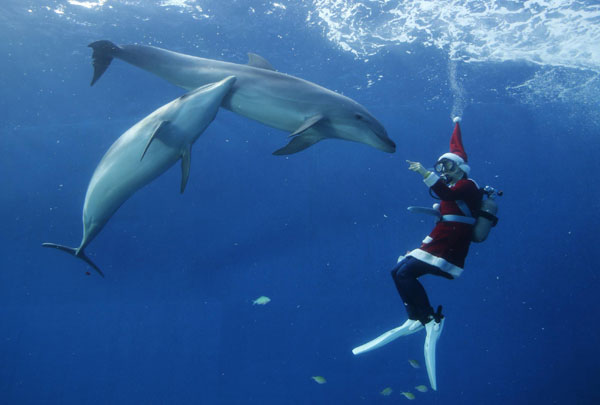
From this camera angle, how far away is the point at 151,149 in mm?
4859

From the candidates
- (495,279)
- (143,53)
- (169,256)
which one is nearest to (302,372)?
(169,256)

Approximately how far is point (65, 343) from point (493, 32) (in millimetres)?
21141

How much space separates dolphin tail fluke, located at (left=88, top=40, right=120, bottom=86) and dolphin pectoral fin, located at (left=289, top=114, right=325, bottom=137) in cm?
275

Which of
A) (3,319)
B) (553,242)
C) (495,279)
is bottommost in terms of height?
(3,319)

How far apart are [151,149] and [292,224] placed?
42.2 feet

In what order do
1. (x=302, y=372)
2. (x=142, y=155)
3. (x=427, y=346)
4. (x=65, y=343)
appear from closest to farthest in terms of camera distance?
(x=142, y=155) < (x=427, y=346) < (x=302, y=372) < (x=65, y=343)

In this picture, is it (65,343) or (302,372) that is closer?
(302,372)

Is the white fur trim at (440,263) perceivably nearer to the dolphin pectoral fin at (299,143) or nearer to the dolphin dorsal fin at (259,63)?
the dolphin pectoral fin at (299,143)

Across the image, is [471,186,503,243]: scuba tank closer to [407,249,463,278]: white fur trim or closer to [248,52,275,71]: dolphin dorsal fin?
[407,249,463,278]: white fur trim

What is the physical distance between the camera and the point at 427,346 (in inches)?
222

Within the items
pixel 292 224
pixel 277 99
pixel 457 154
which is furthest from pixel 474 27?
pixel 277 99

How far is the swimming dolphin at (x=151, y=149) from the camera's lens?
4578 millimetres

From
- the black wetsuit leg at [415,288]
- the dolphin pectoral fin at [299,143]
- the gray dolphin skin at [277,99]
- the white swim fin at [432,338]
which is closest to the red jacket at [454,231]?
the black wetsuit leg at [415,288]

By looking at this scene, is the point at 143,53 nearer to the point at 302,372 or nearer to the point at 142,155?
the point at 142,155
